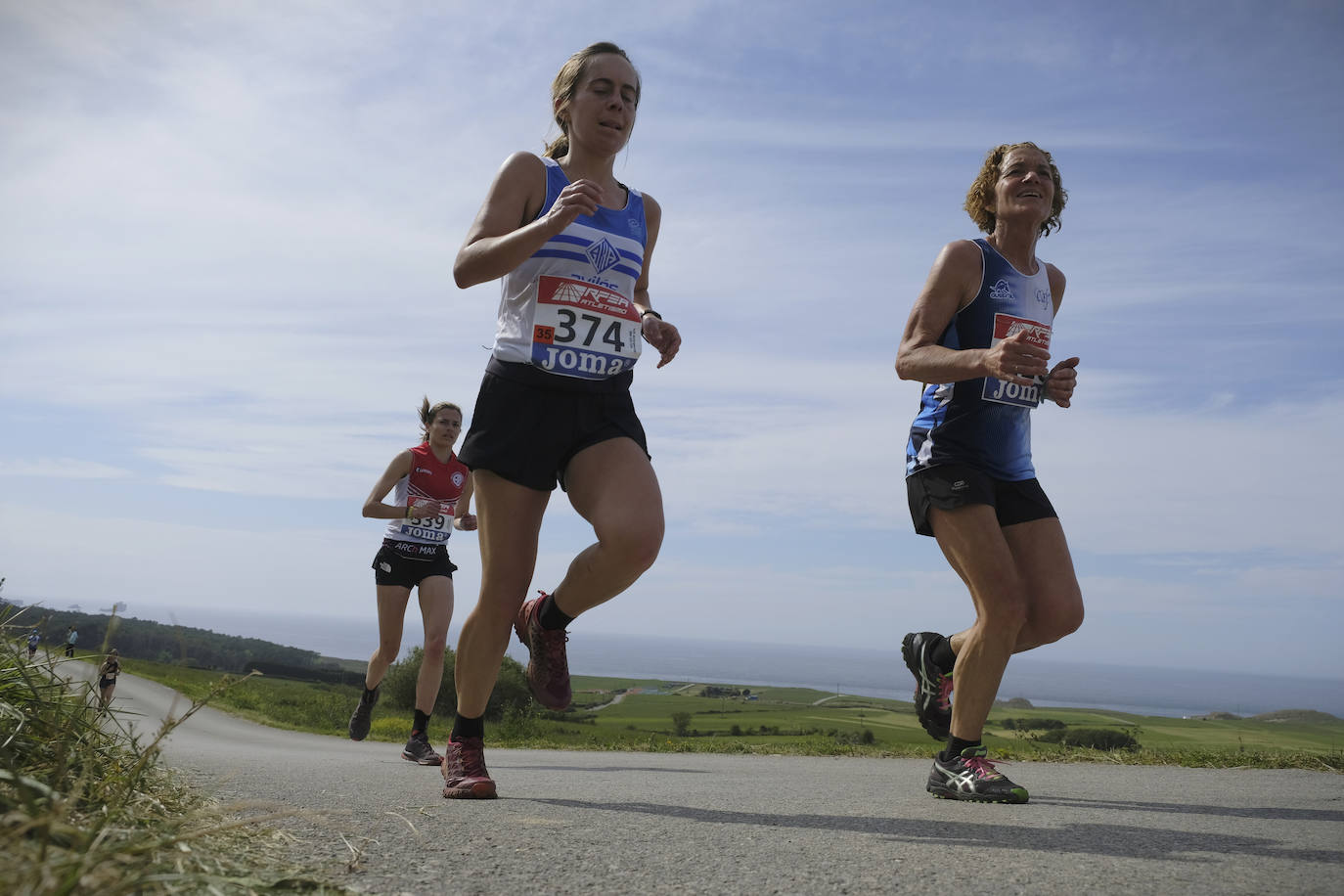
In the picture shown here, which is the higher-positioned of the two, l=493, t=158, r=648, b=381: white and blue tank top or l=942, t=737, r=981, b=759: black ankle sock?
l=493, t=158, r=648, b=381: white and blue tank top

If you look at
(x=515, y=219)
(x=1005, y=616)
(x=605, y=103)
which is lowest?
(x=1005, y=616)

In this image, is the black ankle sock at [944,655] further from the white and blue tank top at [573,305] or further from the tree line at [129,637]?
the tree line at [129,637]

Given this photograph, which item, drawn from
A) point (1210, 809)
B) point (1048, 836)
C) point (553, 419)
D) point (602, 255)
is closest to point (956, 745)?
point (1210, 809)

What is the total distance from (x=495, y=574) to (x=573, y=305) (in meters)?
1.09

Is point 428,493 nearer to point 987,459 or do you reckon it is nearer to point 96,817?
point 987,459

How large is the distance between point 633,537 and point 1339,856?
2.26 meters

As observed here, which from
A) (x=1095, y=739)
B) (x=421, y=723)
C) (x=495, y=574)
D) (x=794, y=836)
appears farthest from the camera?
(x=1095, y=739)

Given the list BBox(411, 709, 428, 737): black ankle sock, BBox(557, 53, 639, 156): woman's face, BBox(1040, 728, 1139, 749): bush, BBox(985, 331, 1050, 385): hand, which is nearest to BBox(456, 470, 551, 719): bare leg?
BBox(557, 53, 639, 156): woman's face

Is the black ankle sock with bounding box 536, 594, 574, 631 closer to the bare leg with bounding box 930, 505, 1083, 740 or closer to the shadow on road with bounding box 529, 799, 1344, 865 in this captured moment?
the shadow on road with bounding box 529, 799, 1344, 865

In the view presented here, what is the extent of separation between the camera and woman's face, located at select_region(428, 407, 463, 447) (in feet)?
25.5

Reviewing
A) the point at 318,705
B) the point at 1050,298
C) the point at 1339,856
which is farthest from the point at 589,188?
the point at 318,705

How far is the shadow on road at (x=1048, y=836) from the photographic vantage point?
2611mm

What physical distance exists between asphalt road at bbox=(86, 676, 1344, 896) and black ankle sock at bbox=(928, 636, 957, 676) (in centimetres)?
60

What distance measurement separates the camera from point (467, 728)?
3770 millimetres
